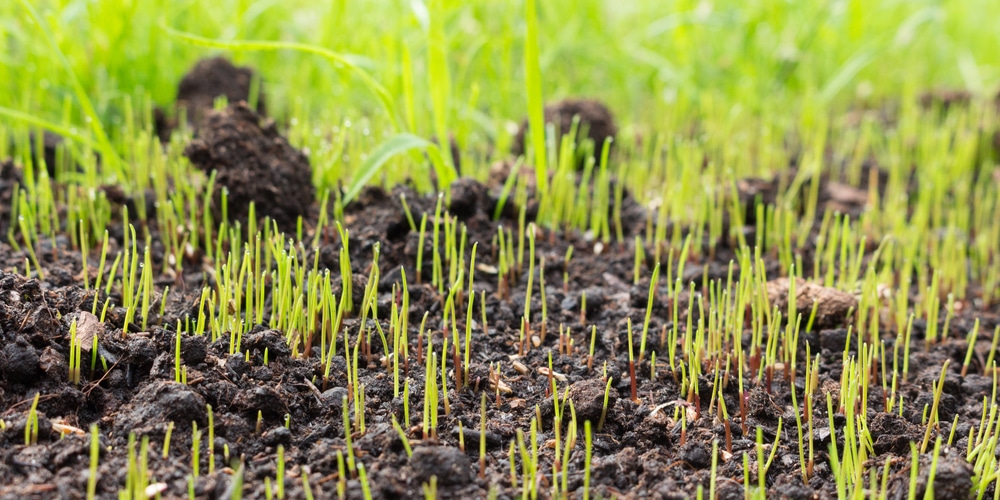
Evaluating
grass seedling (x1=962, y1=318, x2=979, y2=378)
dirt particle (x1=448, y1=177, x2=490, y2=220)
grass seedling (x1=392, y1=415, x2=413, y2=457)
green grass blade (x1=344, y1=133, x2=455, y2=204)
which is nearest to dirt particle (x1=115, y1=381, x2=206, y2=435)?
grass seedling (x1=392, y1=415, x2=413, y2=457)

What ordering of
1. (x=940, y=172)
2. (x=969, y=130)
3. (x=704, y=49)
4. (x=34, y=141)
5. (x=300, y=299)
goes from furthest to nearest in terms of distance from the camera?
(x=704, y=49) → (x=969, y=130) → (x=940, y=172) → (x=34, y=141) → (x=300, y=299)

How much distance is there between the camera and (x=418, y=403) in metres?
1.99

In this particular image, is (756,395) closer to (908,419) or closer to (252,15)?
(908,419)

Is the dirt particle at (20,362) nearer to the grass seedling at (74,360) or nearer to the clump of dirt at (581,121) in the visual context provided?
the grass seedling at (74,360)

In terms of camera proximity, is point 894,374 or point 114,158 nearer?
point 894,374

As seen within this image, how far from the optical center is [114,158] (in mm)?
2947

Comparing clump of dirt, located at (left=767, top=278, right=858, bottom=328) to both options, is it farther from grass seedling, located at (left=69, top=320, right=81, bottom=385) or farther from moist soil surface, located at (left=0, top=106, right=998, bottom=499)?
grass seedling, located at (left=69, top=320, right=81, bottom=385)

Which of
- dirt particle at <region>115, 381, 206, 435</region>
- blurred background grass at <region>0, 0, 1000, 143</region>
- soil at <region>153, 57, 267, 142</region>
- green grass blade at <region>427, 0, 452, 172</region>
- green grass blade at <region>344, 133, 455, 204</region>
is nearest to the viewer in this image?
dirt particle at <region>115, 381, 206, 435</region>

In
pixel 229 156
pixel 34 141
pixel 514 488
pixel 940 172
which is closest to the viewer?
pixel 514 488

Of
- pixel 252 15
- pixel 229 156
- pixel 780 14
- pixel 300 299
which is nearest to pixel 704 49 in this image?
pixel 780 14

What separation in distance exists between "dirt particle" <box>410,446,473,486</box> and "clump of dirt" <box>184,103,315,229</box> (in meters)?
1.29

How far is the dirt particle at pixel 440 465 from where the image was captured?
1.70 m

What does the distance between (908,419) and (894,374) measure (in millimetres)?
112

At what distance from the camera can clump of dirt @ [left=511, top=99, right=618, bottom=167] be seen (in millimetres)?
3730
